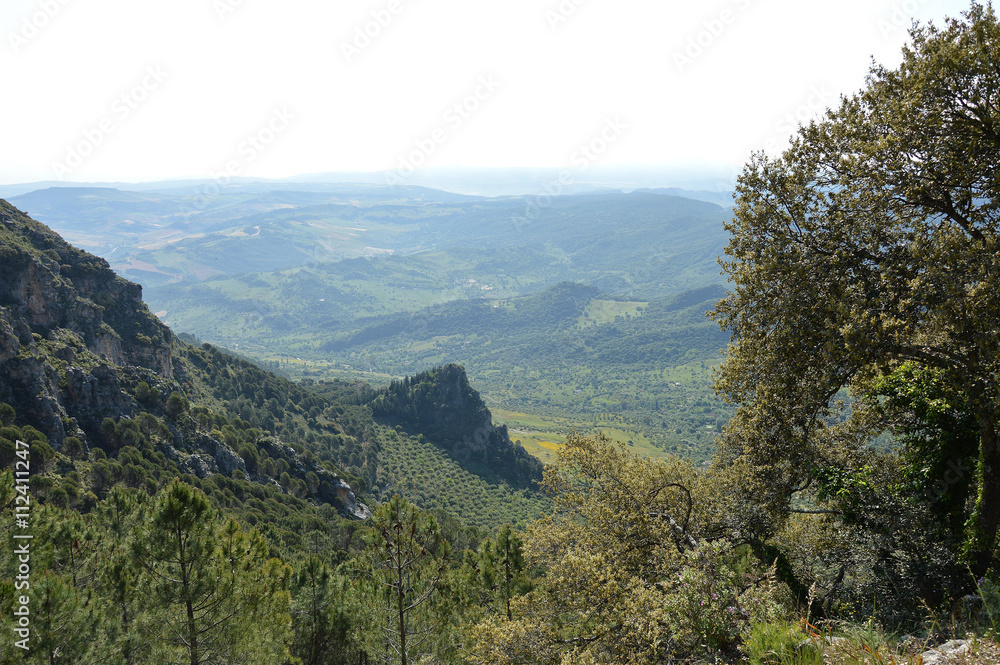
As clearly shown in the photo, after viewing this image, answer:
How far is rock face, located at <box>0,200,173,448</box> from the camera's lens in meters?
42.6

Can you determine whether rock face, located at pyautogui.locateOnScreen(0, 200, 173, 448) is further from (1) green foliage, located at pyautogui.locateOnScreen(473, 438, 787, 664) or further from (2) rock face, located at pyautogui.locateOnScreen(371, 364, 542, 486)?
(2) rock face, located at pyautogui.locateOnScreen(371, 364, 542, 486)

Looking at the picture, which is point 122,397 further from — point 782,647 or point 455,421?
point 455,421

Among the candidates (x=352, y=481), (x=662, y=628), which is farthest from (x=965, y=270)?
(x=352, y=481)

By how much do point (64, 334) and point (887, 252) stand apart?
2801 inches

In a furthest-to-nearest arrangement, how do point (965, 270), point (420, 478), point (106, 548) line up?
→ point (420, 478), point (106, 548), point (965, 270)

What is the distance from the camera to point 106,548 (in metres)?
17.4

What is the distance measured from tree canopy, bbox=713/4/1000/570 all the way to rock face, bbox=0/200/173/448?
53.2 metres

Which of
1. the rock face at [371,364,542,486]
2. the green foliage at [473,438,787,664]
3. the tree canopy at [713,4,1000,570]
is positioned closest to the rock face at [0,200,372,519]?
the green foliage at [473,438,787,664]

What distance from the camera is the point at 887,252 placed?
355 inches

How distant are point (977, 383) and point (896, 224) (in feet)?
9.48

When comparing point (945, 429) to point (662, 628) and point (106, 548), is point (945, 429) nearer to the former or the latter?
point (662, 628)

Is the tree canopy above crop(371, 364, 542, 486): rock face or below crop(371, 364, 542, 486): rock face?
above

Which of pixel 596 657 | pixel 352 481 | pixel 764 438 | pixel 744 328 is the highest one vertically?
pixel 744 328

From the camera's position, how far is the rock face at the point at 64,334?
42594 millimetres
